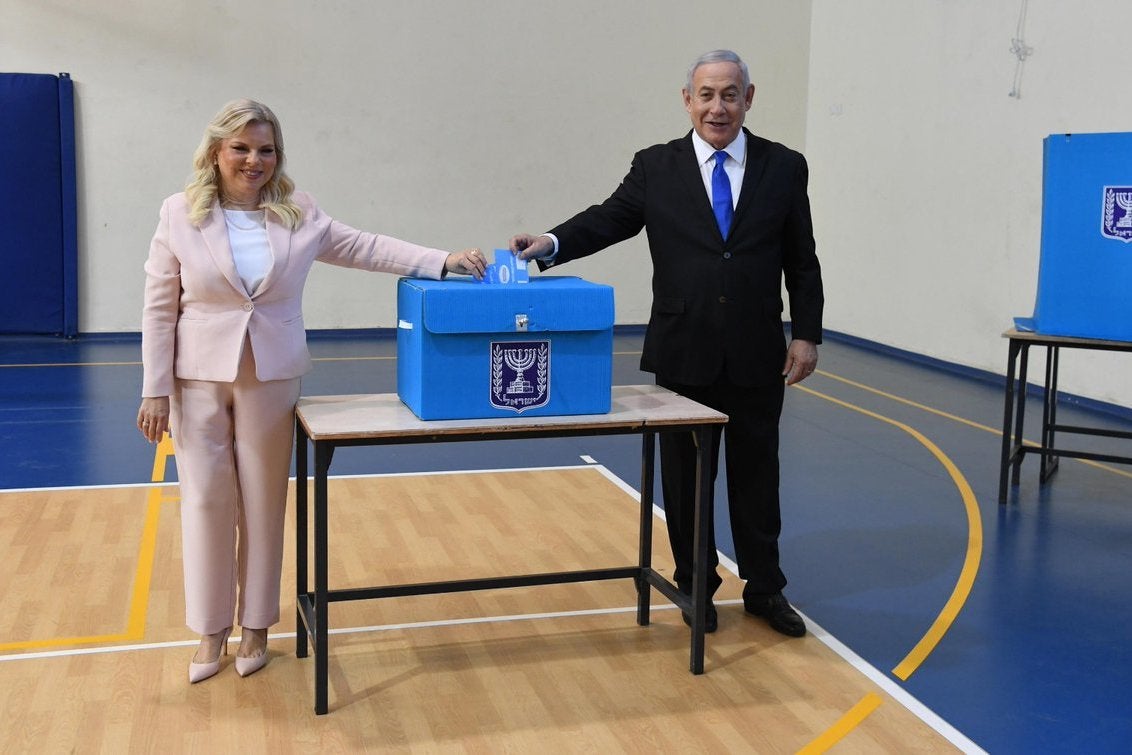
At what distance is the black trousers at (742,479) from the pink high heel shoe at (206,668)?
1411 mm

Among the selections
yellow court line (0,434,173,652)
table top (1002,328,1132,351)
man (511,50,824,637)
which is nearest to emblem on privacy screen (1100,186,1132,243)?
table top (1002,328,1132,351)

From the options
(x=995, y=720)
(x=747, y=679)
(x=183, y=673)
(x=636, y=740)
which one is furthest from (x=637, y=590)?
(x=183, y=673)

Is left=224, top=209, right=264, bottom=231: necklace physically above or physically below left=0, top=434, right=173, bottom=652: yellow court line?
above

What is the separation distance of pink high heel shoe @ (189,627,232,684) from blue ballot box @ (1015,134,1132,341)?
12.1ft

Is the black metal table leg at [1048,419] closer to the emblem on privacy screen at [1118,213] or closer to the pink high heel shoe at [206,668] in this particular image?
the emblem on privacy screen at [1118,213]

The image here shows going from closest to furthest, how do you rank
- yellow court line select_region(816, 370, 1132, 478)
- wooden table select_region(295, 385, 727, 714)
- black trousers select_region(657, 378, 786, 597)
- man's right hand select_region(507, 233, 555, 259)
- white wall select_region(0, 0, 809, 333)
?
wooden table select_region(295, 385, 727, 714), man's right hand select_region(507, 233, 555, 259), black trousers select_region(657, 378, 786, 597), yellow court line select_region(816, 370, 1132, 478), white wall select_region(0, 0, 809, 333)

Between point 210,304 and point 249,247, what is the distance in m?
0.19

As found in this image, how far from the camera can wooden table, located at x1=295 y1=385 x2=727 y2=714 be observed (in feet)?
10.1

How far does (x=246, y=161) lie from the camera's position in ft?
10.2

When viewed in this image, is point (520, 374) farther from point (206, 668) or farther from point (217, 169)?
point (206, 668)

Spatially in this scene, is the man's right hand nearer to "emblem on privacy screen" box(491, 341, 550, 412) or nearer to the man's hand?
"emblem on privacy screen" box(491, 341, 550, 412)

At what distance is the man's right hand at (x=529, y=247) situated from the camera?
3436mm

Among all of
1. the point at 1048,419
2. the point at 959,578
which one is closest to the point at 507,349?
the point at 959,578

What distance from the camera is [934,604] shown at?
4.01 metres
